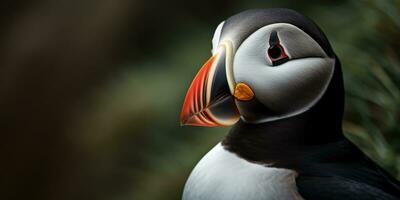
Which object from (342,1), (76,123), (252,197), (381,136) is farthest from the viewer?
(76,123)

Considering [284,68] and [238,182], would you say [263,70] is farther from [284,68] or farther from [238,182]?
[238,182]

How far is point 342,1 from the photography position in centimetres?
413

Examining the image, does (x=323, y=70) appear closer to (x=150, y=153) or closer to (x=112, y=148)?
(x=150, y=153)

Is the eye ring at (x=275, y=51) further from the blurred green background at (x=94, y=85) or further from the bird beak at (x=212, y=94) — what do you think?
the blurred green background at (x=94, y=85)

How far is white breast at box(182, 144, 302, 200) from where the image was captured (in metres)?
1.94

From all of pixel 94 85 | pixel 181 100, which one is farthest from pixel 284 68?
pixel 94 85

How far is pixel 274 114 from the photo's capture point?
201cm

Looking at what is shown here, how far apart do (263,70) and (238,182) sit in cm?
23

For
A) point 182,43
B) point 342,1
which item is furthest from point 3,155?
point 342,1

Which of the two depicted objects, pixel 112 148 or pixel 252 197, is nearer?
pixel 252 197

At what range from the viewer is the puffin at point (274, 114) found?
6.35 ft

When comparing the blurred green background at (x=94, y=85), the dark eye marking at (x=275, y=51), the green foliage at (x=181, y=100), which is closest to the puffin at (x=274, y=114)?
the dark eye marking at (x=275, y=51)

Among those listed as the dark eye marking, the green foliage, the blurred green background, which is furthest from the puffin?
the blurred green background

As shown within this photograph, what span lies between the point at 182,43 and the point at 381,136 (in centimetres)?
190
